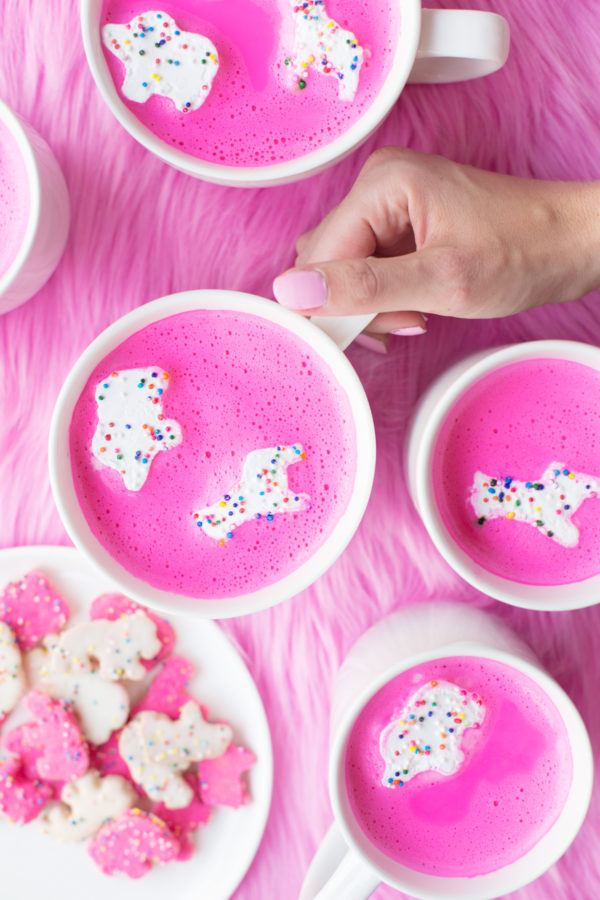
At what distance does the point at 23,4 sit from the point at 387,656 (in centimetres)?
92

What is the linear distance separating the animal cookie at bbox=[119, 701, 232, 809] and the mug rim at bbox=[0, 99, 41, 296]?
22.7 inches

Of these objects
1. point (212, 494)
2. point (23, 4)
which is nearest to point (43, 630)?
point (212, 494)

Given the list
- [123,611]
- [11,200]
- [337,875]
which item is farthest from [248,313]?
[337,875]

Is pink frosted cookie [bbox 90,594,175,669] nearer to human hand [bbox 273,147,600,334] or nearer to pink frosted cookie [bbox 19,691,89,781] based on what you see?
pink frosted cookie [bbox 19,691,89,781]

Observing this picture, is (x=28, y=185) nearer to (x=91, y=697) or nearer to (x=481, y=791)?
(x=91, y=697)

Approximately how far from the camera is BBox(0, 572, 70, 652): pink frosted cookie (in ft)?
3.28

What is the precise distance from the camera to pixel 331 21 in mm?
782

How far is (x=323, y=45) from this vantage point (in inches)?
30.9

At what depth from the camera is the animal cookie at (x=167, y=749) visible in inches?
39.4

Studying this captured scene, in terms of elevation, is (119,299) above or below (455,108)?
below

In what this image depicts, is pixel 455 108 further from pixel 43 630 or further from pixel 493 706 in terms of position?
pixel 43 630

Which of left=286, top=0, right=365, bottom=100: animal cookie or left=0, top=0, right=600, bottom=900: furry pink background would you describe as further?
left=0, top=0, right=600, bottom=900: furry pink background

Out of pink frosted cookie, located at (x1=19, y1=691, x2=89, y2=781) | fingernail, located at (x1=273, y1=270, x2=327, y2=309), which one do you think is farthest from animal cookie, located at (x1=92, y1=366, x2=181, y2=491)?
pink frosted cookie, located at (x1=19, y1=691, x2=89, y2=781)

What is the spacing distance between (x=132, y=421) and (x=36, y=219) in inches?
9.9
